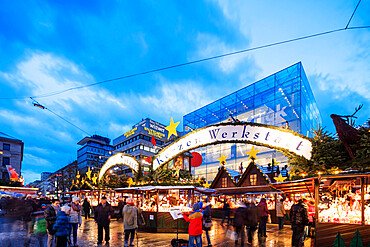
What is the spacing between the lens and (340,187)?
10.2 metres

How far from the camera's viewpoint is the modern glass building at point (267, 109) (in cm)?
3147

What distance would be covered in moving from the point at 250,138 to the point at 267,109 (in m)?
26.7

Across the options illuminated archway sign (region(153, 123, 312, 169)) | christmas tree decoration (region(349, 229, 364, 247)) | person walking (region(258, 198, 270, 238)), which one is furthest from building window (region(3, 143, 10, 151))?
christmas tree decoration (region(349, 229, 364, 247))

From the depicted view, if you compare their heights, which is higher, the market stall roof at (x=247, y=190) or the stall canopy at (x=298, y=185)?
the stall canopy at (x=298, y=185)

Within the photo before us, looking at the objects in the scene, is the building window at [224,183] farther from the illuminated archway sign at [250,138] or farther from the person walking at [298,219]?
the person walking at [298,219]

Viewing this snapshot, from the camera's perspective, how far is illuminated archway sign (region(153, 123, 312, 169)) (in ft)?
27.6

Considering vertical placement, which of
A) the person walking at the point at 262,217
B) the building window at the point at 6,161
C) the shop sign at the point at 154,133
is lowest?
the person walking at the point at 262,217

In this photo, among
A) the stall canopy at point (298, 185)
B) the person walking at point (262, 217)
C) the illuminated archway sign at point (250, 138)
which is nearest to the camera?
the stall canopy at point (298, 185)

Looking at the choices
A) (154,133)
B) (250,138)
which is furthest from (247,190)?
(154,133)

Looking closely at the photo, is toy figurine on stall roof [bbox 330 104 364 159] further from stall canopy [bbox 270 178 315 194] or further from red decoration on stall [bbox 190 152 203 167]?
red decoration on stall [bbox 190 152 203 167]

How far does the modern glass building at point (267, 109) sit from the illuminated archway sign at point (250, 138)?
62.6ft

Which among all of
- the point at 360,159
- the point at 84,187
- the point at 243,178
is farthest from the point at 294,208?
the point at 84,187

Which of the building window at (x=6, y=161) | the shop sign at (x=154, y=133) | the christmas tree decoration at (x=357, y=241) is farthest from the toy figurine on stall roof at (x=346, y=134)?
the building window at (x=6, y=161)

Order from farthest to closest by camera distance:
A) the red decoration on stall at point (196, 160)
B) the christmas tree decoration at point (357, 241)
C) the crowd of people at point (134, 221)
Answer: the red decoration on stall at point (196, 160), the crowd of people at point (134, 221), the christmas tree decoration at point (357, 241)
